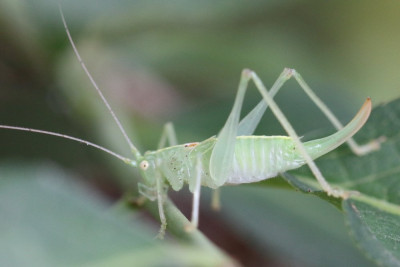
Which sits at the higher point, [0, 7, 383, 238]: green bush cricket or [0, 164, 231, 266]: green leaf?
[0, 7, 383, 238]: green bush cricket

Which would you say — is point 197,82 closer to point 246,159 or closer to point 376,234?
point 246,159

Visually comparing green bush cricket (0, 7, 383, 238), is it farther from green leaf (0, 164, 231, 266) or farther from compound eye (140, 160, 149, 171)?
green leaf (0, 164, 231, 266)

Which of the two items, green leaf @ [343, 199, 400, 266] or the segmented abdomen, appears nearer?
green leaf @ [343, 199, 400, 266]

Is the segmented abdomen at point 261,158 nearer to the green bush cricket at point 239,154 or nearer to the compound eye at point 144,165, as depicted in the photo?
the green bush cricket at point 239,154

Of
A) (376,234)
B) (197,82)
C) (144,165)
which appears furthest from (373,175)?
(197,82)

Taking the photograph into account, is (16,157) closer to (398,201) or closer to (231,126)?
(231,126)

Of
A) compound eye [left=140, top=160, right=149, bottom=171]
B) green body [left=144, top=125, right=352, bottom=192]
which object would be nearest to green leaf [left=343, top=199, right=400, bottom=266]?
green body [left=144, top=125, right=352, bottom=192]
